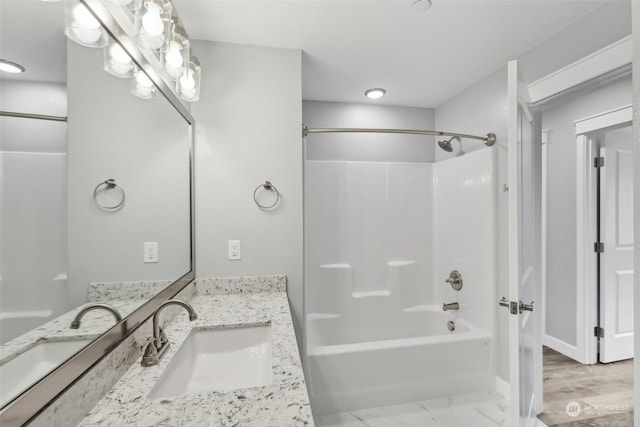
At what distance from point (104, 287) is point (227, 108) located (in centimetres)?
130

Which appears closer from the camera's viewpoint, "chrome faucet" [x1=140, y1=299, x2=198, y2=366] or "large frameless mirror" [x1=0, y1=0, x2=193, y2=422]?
"large frameless mirror" [x1=0, y1=0, x2=193, y2=422]

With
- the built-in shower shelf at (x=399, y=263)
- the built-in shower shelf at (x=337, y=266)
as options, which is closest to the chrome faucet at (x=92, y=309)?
the built-in shower shelf at (x=337, y=266)

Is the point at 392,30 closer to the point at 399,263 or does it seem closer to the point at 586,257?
the point at 399,263

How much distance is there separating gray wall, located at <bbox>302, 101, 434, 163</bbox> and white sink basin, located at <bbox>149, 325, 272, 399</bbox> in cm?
190

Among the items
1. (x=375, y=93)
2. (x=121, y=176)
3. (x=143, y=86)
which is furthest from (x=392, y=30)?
(x=121, y=176)

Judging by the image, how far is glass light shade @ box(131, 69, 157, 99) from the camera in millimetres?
1131

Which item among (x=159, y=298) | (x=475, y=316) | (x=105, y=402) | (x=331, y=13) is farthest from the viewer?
(x=475, y=316)

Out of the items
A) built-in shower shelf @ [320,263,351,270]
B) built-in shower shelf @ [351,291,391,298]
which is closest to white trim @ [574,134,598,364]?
built-in shower shelf @ [351,291,391,298]

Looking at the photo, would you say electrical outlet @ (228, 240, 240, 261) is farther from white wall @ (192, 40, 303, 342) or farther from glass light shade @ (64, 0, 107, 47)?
glass light shade @ (64, 0, 107, 47)

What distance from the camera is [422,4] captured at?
4.85 feet

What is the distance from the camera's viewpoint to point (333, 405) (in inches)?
70.6

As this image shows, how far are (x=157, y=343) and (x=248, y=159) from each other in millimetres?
1165

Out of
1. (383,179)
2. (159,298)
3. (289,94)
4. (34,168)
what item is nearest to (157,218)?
(159,298)

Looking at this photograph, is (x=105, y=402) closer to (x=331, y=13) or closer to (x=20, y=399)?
(x=20, y=399)
